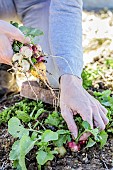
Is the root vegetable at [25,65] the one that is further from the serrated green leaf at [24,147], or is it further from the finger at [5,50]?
the serrated green leaf at [24,147]

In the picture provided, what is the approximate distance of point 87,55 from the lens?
2.62 m

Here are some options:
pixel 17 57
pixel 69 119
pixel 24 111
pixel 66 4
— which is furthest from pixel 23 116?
pixel 66 4

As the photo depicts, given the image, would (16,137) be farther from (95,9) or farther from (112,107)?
(95,9)

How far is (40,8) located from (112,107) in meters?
0.49

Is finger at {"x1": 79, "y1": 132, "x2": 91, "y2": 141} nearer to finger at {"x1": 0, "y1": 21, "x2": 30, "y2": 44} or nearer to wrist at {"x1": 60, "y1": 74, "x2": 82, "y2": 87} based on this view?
wrist at {"x1": 60, "y1": 74, "x2": 82, "y2": 87}

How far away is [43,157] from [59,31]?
53 centimetres

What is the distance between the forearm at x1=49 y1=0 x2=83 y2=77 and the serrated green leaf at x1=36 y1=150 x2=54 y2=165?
1.12 ft

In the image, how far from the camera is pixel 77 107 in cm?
171

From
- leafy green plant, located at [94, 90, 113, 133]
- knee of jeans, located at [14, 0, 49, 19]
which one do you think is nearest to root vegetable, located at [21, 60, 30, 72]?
leafy green plant, located at [94, 90, 113, 133]

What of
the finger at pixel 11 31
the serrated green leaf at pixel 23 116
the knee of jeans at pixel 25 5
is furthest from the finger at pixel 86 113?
the knee of jeans at pixel 25 5

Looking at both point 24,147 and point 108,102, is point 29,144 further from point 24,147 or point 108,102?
point 108,102

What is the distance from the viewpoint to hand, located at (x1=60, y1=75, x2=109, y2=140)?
1.71m

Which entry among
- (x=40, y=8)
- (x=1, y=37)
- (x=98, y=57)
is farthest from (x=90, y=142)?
(x=98, y=57)

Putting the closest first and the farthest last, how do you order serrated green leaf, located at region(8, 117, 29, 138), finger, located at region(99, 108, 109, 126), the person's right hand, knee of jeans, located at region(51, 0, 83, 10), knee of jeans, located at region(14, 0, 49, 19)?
the person's right hand → serrated green leaf, located at region(8, 117, 29, 138) → finger, located at region(99, 108, 109, 126) → knee of jeans, located at region(51, 0, 83, 10) → knee of jeans, located at region(14, 0, 49, 19)
